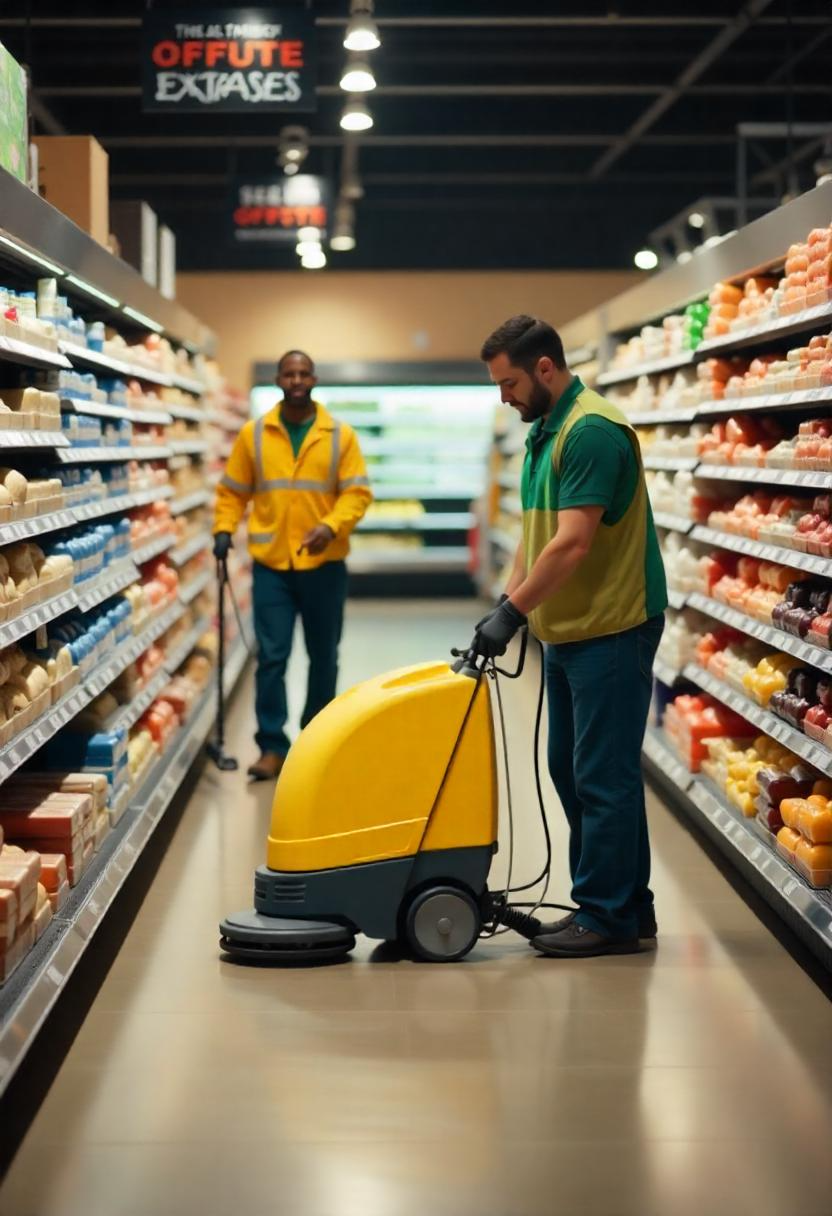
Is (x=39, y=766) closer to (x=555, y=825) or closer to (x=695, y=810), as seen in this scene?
(x=555, y=825)

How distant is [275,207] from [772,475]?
835cm

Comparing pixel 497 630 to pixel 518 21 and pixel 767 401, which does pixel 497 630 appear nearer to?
pixel 767 401

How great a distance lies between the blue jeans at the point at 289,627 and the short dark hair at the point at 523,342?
2720 mm

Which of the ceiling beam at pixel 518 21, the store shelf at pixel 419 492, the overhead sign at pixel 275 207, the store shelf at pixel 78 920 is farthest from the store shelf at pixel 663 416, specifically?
the store shelf at pixel 419 492

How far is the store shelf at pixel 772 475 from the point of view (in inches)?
189

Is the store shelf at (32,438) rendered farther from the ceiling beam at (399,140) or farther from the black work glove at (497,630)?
the ceiling beam at (399,140)

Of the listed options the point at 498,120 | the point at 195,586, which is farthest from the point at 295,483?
the point at 498,120

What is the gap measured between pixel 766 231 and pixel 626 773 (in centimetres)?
215

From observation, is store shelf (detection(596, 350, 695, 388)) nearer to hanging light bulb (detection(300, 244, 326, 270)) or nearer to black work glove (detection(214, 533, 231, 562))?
black work glove (detection(214, 533, 231, 562))

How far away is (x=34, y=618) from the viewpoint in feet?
14.4

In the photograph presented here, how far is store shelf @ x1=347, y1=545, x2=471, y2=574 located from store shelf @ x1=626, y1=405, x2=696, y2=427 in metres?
8.63

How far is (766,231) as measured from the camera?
18.3 ft

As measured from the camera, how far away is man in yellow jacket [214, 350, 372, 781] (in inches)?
280

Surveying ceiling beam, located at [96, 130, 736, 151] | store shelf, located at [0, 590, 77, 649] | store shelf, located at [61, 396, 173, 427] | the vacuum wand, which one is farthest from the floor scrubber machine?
ceiling beam, located at [96, 130, 736, 151]
